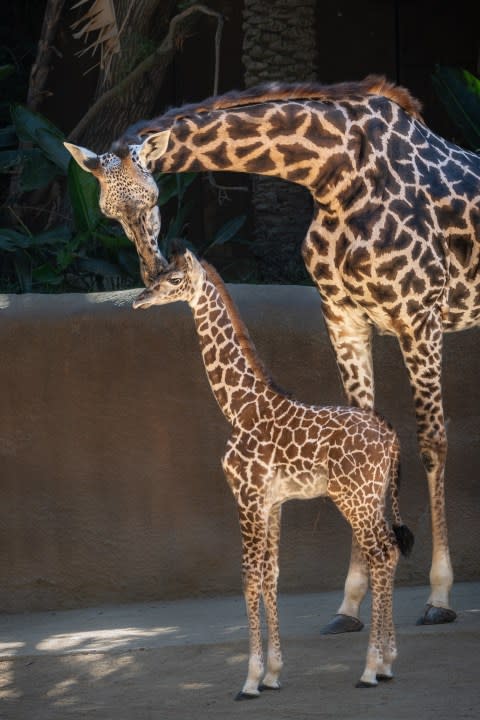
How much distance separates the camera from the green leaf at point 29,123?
33.0 feet

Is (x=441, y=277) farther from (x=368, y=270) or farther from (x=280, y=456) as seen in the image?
(x=280, y=456)

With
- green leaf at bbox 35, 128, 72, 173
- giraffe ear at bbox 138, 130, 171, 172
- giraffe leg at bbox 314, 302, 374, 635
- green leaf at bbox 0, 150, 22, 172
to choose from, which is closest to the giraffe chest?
giraffe leg at bbox 314, 302, 374, 635

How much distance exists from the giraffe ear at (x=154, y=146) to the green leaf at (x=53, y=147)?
3951 mm

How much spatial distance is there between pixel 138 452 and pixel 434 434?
6.08 feet

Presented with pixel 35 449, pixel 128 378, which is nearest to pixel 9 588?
pixel 35 449

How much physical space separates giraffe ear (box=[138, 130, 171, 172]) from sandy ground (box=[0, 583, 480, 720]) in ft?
7.51

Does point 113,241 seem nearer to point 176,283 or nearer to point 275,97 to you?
point 275,97

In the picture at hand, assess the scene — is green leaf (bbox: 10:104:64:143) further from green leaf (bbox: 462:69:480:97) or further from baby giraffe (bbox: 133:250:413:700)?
baby giraffe (bbox: 133:250:413:700)

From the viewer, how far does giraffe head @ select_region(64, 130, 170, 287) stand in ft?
19.7

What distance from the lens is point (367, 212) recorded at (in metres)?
6.65

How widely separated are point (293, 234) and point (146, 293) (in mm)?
5044

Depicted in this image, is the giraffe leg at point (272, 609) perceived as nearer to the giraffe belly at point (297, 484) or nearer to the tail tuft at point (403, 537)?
the giraffe belly at point (297, 484)

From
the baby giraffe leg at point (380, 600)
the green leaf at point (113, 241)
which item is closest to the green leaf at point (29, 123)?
the green leaf at point (113, 241)

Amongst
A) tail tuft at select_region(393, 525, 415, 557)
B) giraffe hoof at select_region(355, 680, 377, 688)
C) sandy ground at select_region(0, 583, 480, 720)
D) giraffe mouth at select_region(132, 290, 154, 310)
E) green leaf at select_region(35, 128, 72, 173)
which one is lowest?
sandy ground at select_region(0, 583, 480, 720)
